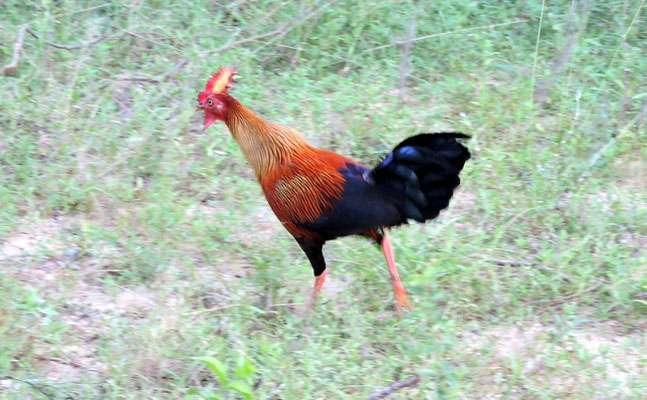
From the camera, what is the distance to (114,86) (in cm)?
638

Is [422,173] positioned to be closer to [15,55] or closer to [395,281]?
[395,281]

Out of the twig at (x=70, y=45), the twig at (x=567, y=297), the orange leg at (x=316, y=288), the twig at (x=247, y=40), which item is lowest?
the twig at (x=567, y=297)

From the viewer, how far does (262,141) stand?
4.53 meters

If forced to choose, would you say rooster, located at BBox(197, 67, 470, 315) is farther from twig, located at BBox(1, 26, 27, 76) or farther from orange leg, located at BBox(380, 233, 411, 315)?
twig, located at BBox(1, 26, 27, 76)

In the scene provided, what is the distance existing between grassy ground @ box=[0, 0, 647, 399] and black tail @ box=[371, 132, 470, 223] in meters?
0.38

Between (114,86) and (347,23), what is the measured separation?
6.32 ft

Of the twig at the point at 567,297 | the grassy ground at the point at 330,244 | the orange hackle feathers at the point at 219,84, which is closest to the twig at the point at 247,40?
the grassy ground at the point at 330,244

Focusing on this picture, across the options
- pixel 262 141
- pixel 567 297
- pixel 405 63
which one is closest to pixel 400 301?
pixel 567 297

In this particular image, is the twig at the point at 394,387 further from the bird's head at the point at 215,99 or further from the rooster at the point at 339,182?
the bird's head at the point at 215,99

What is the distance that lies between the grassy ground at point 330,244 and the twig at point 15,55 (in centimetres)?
A: 5

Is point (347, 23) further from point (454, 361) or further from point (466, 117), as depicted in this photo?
point (454, 361)

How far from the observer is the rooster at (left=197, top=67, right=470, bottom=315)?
4152 mm

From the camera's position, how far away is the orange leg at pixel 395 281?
4559 mm

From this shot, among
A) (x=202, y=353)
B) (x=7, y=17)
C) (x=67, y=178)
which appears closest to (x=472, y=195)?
(x=202, y=353)
